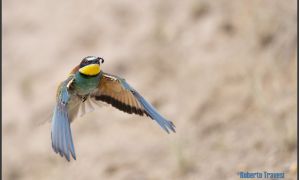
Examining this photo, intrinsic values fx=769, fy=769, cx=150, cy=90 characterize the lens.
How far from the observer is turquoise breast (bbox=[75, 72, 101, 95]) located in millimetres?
3293

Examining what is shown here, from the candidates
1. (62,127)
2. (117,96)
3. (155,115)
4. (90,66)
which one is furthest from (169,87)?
(62,127)

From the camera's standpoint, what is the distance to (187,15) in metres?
5.81

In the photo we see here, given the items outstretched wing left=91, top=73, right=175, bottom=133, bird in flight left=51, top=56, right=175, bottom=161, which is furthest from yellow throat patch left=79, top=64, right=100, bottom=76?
outstretched wing left=91, top=73, right=175, bottom=133

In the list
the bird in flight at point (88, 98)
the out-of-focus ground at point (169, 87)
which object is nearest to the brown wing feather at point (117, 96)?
the bird in flight at point (88, 98)

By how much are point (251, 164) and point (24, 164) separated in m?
2.11

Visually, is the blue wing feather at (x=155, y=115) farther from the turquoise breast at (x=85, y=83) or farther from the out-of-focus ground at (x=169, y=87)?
the out-of-focus ground at (x=169, y=87)

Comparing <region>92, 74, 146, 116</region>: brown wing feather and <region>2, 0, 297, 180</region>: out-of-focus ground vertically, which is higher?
<region>2, 0, 297, 180</region>: out-of-focus ground

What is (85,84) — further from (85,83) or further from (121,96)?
(121,96)

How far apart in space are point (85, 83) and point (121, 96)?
9.5 inches

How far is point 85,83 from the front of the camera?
10.9ft

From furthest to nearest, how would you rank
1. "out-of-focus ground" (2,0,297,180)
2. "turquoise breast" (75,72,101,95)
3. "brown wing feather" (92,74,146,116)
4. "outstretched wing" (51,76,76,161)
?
"out-of-focus ground" (2,0,297,180) → "brown wing feather" (92,74,146,116) → "turquoise breast" (75,72,101,95) → "outstretched wing" (51,76,76,161)

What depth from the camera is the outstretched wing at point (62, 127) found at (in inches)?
118

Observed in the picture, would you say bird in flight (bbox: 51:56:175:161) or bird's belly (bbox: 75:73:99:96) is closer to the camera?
bird in flight (bbox: 51:56:175:161)

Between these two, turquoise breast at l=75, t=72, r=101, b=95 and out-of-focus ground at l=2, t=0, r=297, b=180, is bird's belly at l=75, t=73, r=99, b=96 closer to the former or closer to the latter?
turquoise breast at l=75, t=72, r=101, b=95
